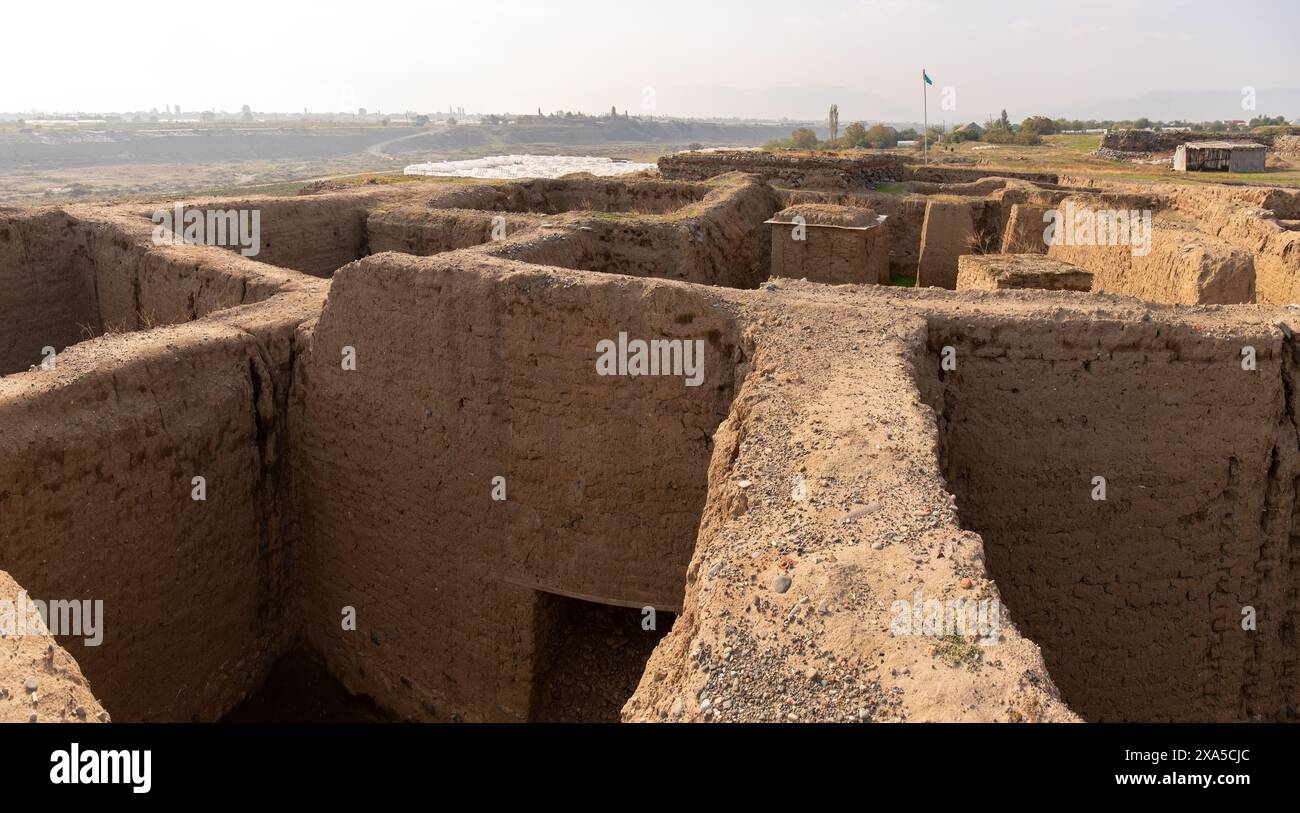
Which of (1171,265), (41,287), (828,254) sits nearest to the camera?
(1171,265)

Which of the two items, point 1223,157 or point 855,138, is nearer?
point 1223,157

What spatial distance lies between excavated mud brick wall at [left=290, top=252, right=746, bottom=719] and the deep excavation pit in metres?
1.91

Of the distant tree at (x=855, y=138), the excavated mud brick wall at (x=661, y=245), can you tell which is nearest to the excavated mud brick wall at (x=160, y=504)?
the excavated mud brick wall at (x=661, y=245)

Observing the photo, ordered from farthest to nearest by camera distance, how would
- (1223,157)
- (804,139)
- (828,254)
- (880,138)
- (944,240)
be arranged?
(804,139) < (880,138) < (1223,157) < (944,240) < (828,254)

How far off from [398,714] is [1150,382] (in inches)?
264

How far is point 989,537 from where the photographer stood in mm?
6637

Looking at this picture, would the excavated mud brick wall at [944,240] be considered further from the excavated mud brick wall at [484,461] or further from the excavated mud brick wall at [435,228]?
the excavated mud brick wall at [484,461]

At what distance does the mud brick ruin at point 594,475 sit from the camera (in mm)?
6234

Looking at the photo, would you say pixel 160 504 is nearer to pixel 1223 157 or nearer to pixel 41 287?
pixel 41 287

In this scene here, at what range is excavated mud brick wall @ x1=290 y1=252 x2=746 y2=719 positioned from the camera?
6910 mm

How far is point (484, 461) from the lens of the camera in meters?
7.47

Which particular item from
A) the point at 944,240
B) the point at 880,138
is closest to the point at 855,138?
the point at 880,138

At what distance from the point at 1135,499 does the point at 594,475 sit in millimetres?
3879

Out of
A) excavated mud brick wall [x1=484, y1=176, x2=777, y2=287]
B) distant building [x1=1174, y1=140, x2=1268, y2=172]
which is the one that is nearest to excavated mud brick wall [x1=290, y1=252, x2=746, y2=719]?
excavated mud brick wall [x1=484, y1=176, x2=777, y2=287]
